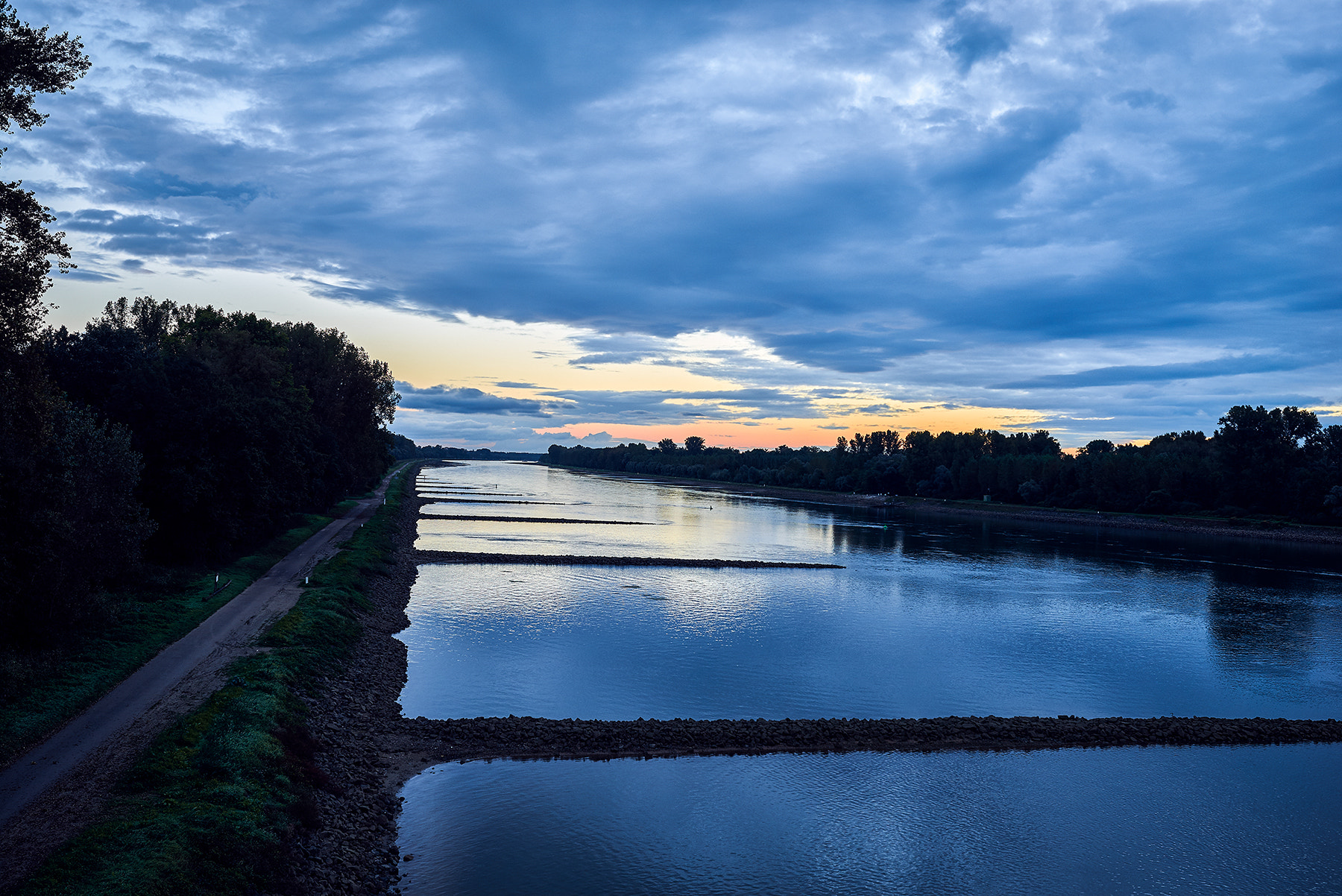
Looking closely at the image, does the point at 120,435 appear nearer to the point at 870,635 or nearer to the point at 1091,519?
the point at 870,635

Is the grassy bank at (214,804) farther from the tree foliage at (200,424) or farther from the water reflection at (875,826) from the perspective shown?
the tree foliage at (200,424)

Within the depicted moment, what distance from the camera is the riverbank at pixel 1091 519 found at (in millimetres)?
93312

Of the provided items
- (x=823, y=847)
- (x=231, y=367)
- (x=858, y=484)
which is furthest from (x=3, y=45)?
(x=858, y=484)

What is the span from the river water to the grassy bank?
8.56 ft

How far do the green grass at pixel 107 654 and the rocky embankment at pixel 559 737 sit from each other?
484cm

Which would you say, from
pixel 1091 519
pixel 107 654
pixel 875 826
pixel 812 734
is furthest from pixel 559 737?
pixel 1091 519

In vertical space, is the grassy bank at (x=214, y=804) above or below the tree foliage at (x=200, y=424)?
below

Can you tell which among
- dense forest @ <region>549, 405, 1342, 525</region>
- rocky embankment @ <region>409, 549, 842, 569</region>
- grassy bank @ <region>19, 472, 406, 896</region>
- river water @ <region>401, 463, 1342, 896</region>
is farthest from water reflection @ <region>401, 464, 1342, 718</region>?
dense forest @ <region>549, 405, 1342, 525</region>

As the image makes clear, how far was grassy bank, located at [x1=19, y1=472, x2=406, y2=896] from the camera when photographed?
11117mm

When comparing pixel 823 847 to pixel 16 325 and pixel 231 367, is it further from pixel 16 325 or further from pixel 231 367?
pixel 231 367

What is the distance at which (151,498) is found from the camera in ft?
112

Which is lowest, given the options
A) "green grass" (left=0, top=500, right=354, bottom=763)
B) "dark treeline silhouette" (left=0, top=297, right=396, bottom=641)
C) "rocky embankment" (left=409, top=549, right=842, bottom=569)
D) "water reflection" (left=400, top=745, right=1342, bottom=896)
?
"water reflection" (left=400, top=745, right=1342, bottom=896)

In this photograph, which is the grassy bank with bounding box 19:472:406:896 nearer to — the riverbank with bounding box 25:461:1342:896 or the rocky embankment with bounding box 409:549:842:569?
the riverbank with bounding box 25:461:1342:896

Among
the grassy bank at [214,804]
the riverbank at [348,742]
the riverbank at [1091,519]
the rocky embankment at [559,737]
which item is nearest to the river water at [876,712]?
the rocky embankment at [559,737]
